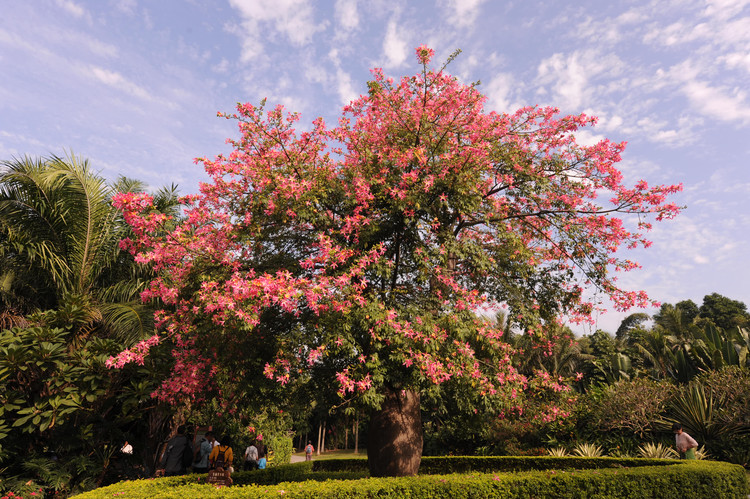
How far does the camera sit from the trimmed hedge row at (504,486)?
7.15 metres

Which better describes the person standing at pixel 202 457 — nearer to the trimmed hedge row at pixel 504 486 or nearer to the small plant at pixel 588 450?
the trimmed hedge row at pixel 504 486

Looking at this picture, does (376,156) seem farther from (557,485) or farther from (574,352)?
(574,352)

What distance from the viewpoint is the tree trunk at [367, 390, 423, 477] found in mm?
9758

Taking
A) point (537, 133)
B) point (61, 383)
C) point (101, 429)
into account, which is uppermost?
point (537, 133)

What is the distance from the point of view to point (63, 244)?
12648 millimetres

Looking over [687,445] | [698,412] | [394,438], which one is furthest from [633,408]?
[394,438]

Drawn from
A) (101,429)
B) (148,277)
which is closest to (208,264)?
(101,429)

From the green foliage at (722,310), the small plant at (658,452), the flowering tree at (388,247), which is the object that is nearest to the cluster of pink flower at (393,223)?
the flowering tree at (388,247)

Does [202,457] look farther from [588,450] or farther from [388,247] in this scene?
[588,450]

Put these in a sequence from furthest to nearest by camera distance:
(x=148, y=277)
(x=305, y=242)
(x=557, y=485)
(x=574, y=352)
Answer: (x=574, y=352), (x=148, y=277), (x=305, y=242), (x=557, y=485)

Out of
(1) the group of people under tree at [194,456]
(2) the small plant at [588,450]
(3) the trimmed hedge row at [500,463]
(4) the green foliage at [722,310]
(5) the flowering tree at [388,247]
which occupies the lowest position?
(3) the trimmed hedge row at [500,463]

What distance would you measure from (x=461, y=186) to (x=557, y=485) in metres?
6.07

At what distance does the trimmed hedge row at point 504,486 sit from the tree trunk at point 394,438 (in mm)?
1338

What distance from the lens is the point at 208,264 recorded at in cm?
912
